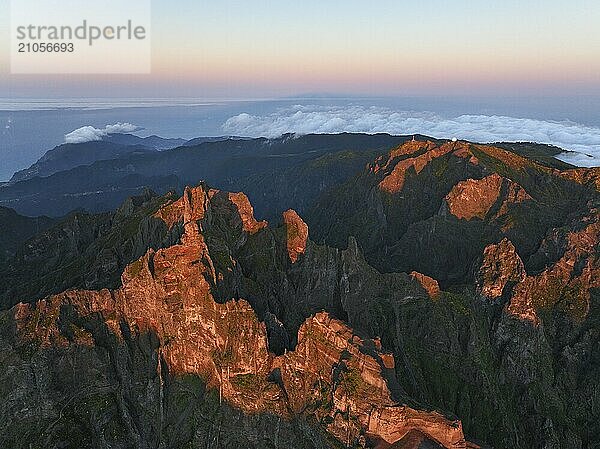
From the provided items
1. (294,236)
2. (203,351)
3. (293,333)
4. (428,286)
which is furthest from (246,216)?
(203,351)

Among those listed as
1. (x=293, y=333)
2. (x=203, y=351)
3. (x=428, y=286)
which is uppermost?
(x=293, y=333)

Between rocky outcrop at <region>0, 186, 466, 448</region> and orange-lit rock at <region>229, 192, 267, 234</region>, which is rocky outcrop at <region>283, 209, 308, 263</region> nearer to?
orange-lit rock at <region>229, 192, 267, 234</region>

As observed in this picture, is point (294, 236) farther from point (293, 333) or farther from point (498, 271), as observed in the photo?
point (498, 271)

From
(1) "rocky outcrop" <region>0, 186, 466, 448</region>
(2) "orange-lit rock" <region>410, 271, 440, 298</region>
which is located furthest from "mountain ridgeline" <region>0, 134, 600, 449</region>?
(2) "orange-lit rock" <region>410, 271, 440, 298</region>

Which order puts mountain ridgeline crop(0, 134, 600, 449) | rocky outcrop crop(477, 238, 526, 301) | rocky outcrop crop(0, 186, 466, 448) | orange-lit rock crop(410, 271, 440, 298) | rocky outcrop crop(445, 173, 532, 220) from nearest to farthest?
rocky outcrop crop(0, 186, 466, 448)
mountain ridgeline crop(0, 134, 600, 449)
orange-lit rock crop(410, 271, 440, 298)
rocky outcrop crop(477, 238, 526, 301)
rocky outcrop crop(445, 173, 532, 220)

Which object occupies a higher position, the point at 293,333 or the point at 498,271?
the point at 293,333

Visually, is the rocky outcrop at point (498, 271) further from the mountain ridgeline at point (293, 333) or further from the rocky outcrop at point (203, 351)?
the rocky outcrop at point (203, 351)

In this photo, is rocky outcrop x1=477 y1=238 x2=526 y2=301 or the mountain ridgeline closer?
the mountain ridgeline

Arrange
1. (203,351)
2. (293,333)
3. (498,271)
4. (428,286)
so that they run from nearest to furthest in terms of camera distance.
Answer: (203,351)
(293,333)
(428,286)
(498,271)

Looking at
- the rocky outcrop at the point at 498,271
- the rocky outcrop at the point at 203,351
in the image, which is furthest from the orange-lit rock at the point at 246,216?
the rocky outcrop at the point at 498,271
